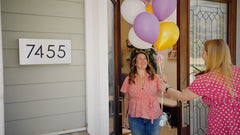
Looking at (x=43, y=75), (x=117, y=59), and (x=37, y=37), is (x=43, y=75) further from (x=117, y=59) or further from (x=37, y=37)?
(x=117, y=59)

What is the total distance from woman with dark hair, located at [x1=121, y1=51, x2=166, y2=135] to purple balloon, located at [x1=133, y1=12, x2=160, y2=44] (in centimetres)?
64

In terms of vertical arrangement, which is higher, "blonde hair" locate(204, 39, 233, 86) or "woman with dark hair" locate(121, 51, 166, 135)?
"blonde hair" locate(204, 39, 233, 86)

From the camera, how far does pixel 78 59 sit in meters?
1.32

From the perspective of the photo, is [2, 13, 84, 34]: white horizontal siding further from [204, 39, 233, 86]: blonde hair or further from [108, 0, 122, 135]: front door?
[204, 39, 233, 86]: blonde hair

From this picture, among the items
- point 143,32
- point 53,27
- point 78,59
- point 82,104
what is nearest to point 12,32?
point 53,27

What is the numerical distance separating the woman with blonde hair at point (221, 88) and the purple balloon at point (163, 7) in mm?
450

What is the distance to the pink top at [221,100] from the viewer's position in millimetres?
1293

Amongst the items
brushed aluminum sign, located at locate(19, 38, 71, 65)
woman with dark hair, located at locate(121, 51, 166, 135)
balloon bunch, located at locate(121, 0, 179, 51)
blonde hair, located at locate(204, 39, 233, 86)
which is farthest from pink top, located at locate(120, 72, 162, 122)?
brushed aluminum sign, located at locate(19, 38, 71, 65)

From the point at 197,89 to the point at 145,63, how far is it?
0.84 m

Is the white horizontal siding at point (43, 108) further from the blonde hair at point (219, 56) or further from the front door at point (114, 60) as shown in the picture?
the blonde hair at point (219, 56)

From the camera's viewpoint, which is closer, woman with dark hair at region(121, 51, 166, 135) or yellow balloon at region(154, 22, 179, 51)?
yellow balloon at region(154, 22, 179, 51)

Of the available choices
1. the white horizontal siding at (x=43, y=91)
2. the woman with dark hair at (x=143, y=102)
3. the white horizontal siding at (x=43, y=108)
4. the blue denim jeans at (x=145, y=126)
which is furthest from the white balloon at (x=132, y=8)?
the blue denim jeans at (x=145, y=126)

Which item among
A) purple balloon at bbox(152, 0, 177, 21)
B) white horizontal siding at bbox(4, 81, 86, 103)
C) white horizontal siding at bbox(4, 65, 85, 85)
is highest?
purple balloon at bbox(152, 0, 177, 21)

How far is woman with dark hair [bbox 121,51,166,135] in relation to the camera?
195cm
